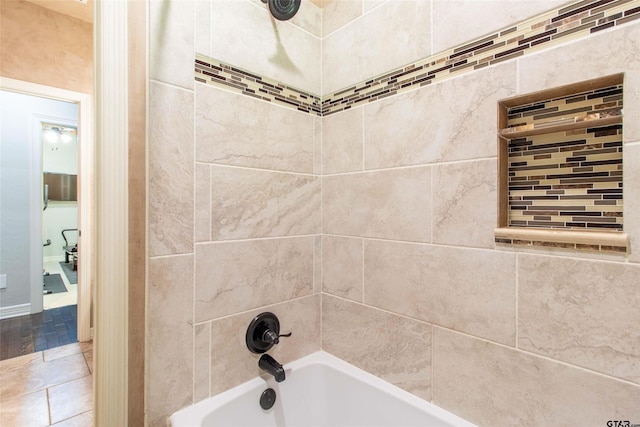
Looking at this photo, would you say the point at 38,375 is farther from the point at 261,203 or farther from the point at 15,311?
the point at 261,203

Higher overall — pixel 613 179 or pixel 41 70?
pixel 41 70

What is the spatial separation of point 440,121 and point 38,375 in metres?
3.07

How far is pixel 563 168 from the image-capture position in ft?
2.74

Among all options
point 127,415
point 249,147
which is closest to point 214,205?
point 249,147

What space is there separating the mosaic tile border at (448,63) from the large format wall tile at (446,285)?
0.62 meters

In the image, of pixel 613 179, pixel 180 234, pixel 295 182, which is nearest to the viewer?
pixel 613 179

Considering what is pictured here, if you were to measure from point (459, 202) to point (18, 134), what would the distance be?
166 inches

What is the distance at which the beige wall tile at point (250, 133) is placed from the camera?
1.08 metres

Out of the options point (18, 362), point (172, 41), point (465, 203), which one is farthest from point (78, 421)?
point (465, 203)

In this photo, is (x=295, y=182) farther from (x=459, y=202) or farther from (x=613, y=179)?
(x=613, y=179)

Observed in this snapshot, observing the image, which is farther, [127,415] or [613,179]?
[127,415]

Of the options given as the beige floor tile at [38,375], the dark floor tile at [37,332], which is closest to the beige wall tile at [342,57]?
the beige floor tile at [38,375]

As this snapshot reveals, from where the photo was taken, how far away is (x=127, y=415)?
3.03ft

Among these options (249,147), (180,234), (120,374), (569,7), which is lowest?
(120,374)
